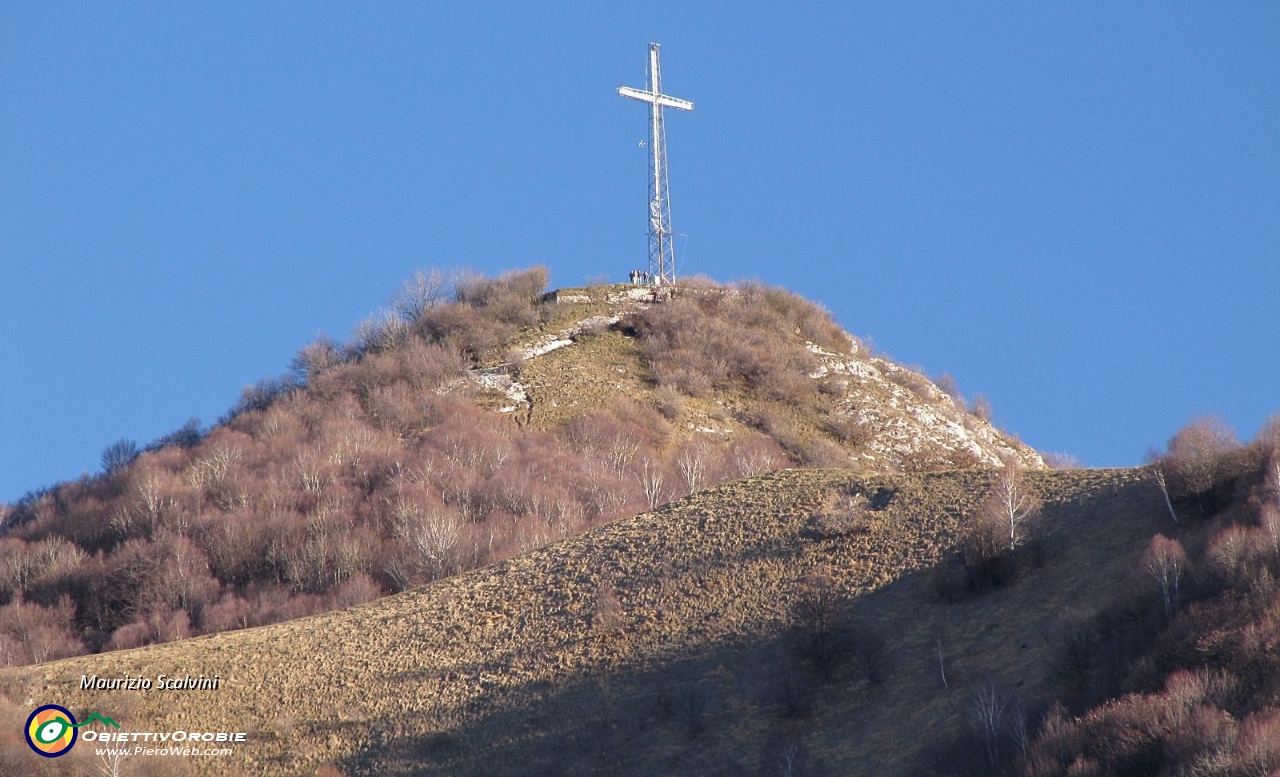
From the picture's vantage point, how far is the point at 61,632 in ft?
162

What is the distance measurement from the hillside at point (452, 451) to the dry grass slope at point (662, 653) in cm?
→ 811

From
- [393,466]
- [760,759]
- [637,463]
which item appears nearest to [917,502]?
[760,759]

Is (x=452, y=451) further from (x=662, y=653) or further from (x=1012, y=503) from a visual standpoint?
(x=1012, y=503)

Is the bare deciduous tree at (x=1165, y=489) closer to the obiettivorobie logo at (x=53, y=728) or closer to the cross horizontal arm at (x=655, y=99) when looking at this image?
the obiettivorobie logo at (x=53, y=728)

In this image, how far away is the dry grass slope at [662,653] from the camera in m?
28.6

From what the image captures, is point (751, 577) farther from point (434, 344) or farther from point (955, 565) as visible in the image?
point (434, 344)

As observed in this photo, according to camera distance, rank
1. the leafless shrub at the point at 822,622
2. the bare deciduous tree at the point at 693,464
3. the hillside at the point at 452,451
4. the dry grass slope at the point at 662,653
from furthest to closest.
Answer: the bare deciduous tree at the point at 693,464, the hillside at the point at 452,451, the leafless shrub at the point at 822,622, the dry grass slope at the point at 662,653

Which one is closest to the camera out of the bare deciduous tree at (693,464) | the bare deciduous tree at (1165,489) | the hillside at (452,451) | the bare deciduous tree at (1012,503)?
the bare deciduous tree at (1165,489)

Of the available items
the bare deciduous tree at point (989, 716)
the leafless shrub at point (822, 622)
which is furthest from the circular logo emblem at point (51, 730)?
the bare deciduous tree at point (989, 716)

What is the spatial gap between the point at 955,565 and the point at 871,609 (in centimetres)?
230

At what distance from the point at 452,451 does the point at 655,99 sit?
2024 centimetres

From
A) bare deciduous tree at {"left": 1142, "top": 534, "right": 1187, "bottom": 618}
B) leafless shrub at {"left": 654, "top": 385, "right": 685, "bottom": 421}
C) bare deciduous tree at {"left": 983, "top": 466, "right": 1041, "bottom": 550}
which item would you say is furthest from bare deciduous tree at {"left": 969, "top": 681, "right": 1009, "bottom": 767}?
leafless shrub at {"left": 654, "top": 385, "right": 685, "bottom": 421}

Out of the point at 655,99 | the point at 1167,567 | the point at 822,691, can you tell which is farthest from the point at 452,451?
the point at 1167,567

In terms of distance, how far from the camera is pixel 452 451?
60.4m
